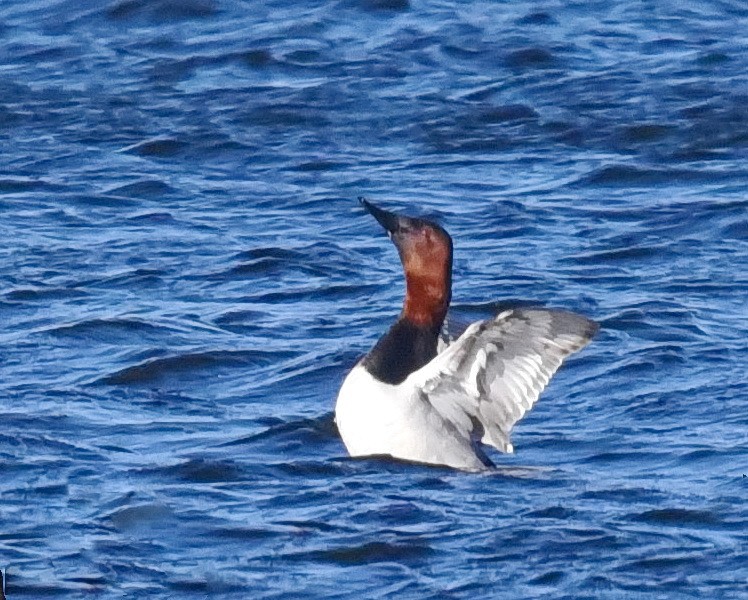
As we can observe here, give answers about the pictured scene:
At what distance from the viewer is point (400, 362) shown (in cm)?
763

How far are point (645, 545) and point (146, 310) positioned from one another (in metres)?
4.10

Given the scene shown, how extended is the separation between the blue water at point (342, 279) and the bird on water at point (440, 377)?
0.52ft

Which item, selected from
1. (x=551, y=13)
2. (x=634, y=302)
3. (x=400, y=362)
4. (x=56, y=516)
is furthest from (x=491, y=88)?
(x=56, y=516)

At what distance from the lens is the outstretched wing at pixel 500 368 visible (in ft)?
23.8

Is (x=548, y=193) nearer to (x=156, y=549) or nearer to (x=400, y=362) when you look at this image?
(x=400, y=362)

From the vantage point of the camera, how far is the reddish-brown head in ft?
25.6

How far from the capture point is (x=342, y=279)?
10492 mm

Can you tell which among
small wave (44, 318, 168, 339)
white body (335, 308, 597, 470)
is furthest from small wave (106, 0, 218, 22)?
white body (335, 308, 597, 470)

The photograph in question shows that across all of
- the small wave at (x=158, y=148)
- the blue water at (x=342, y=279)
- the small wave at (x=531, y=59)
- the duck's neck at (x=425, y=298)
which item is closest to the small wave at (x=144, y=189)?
the blue water at (x=342, y=279)

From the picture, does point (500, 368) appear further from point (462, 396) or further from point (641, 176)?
point (641, 176)

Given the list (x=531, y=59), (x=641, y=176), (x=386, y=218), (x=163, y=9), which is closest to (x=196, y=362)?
(x=386, y=218)

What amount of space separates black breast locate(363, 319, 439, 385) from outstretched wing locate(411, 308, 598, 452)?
0.32 feet

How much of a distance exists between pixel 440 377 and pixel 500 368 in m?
0.24

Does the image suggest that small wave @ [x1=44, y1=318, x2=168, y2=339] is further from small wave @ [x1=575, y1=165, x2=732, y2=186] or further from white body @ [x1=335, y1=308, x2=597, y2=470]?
small wave @ [x1=575, y1=165, x2=732, y2=186]
